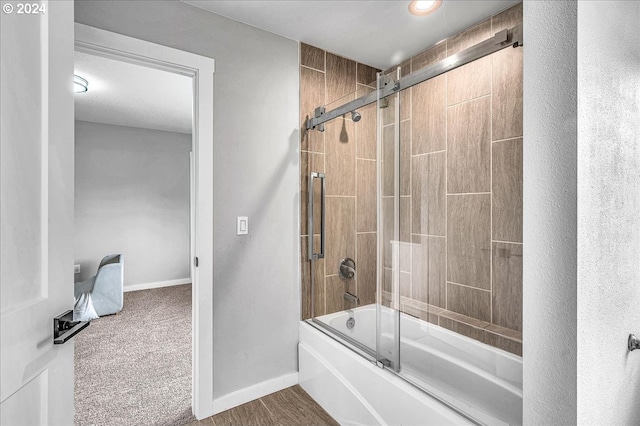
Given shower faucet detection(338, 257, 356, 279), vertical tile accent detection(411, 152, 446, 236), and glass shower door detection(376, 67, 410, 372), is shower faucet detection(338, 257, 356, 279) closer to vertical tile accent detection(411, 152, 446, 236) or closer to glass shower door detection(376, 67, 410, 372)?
glass shower door detection(376, 67, 410, 372)

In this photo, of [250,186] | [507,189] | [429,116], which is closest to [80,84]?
[250,186]

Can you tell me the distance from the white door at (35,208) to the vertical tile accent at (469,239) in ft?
5.46

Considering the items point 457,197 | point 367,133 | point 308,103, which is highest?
point 308,103

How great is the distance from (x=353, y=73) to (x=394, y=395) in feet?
7.41

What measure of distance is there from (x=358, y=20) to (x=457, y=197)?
1267 mm

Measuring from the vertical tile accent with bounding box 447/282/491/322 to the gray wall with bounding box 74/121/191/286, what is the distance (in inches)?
184

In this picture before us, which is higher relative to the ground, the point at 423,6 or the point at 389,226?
the point at 423,6

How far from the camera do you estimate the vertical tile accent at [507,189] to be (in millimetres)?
1549

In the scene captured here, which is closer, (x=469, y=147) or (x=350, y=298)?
(x=469, y=147)

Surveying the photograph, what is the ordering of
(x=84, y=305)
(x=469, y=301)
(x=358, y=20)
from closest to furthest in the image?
(x=469, y=301) → (x=358, y=20) → (x=84, y=305)

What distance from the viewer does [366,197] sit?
1.88 meters

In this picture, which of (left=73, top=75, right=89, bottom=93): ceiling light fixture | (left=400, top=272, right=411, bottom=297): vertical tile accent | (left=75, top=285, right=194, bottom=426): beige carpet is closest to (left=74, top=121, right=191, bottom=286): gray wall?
(left=75, top=285, right=194, bottom=426): beige carpet

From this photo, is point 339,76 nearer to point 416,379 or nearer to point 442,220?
point 442,220

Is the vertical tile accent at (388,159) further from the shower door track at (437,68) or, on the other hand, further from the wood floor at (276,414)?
the wood floor at (276,414)
